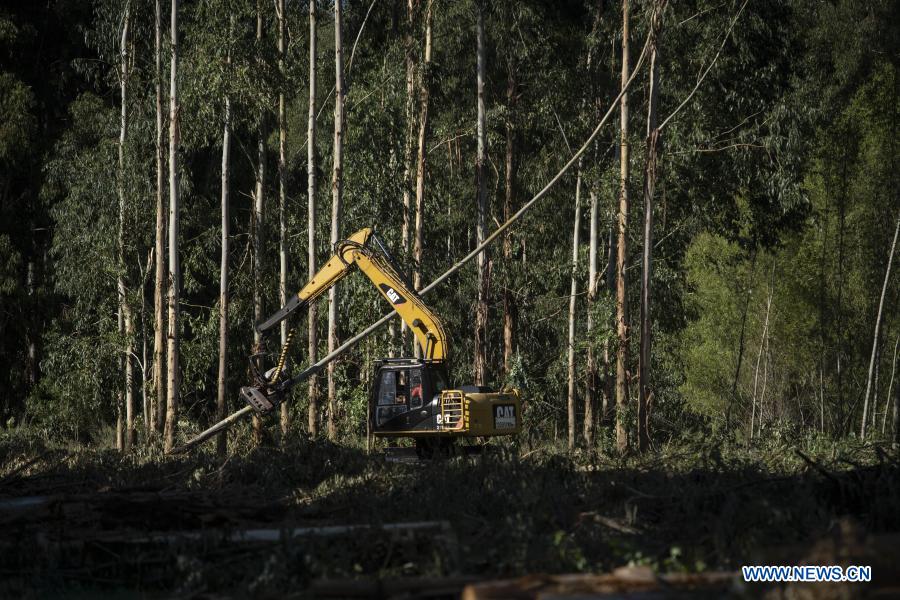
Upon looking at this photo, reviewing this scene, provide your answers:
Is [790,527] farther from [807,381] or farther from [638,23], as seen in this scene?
[807,381]

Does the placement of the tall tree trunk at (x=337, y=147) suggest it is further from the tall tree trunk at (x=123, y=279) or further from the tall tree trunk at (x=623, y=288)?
the tall tree trunk at (x=123, y=279)

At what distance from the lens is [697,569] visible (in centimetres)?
669

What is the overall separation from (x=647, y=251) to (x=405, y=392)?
4.52m

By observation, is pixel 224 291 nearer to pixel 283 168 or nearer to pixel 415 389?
pixel 283 168

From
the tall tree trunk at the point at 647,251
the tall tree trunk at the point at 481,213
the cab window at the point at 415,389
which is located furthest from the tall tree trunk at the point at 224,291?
the tall tree trunk at the point at 647,251

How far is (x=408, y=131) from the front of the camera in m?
25.9

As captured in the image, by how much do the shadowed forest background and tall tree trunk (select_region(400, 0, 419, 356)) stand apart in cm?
10

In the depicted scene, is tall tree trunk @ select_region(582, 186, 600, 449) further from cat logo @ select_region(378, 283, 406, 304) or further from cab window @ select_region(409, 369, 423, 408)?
cab window @ select_region(409, 369, 423, 408)

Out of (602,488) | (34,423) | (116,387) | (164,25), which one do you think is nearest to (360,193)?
(164,25)

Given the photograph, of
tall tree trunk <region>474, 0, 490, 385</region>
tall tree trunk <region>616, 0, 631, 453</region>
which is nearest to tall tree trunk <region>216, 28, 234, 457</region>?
tall tree trunk <region>474, 0, 490, 385</region>

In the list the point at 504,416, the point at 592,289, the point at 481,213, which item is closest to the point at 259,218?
the point at 481,213

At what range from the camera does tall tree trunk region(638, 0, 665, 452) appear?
1803 centimetres

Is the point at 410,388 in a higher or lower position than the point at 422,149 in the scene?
lower

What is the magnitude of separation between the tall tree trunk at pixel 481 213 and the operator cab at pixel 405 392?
699cm
